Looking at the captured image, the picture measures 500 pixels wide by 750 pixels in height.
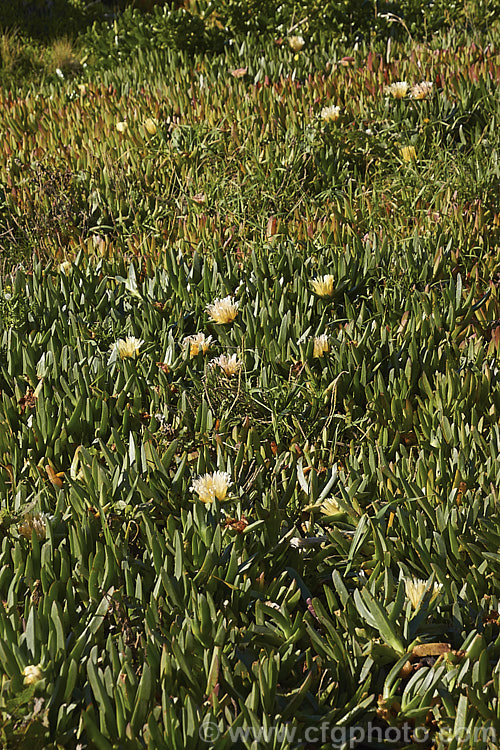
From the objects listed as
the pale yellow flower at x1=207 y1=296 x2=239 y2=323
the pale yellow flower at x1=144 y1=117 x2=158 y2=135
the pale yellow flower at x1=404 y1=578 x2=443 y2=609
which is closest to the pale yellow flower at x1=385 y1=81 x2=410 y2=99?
the pale yellow flower at x1=144 y1=117 x2=158 y2=135

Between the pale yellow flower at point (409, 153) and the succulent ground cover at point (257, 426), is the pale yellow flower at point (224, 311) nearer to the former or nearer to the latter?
the succulent ground cover at point (257, 426)

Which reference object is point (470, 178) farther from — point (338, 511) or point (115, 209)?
point (338, 511)

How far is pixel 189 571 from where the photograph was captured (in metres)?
1.76

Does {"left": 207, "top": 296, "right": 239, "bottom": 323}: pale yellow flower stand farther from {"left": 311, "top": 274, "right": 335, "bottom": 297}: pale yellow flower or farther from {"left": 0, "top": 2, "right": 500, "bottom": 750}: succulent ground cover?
{"left": 311, "top": 274, "right": 335, "bottom": 297}: pale yellow flower

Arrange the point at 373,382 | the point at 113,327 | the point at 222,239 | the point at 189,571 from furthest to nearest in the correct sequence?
the point at 222,239 < the point at 113,327 < the point at 373,382 < the point at 189,571

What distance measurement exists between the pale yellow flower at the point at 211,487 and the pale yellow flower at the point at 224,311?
0.78 m

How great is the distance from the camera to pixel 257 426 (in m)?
2.29

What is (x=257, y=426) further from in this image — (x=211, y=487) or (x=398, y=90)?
(x=398, y=90)

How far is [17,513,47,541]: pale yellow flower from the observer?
1838 millimetres

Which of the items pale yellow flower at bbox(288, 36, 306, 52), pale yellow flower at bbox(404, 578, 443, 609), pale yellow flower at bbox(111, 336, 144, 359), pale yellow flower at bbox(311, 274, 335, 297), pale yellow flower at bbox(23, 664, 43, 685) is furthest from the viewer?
pale yellow flower at bbox(288, 36, 306, 52)

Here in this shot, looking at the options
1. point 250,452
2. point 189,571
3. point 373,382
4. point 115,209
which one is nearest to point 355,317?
point 373,382

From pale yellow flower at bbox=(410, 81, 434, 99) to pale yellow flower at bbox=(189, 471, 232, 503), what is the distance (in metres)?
2.75

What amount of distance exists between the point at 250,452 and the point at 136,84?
389cm

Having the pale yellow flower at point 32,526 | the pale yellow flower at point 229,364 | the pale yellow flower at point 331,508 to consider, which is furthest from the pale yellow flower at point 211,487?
the pale yellow flower at point 229,364
